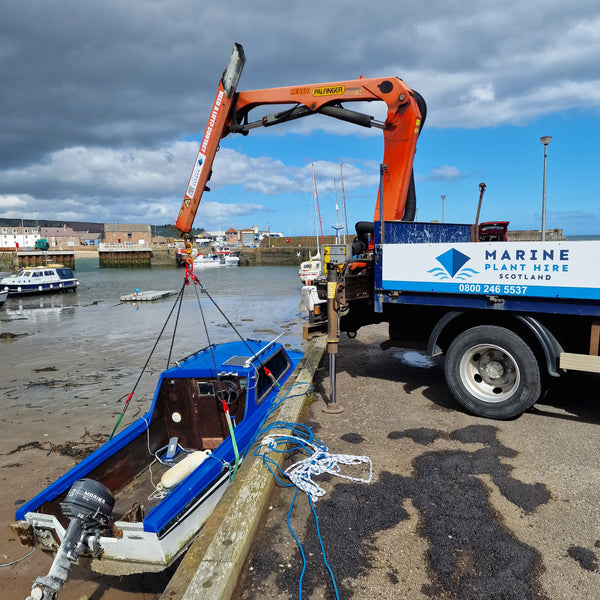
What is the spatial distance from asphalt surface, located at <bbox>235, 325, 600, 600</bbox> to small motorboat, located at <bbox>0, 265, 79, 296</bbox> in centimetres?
3822

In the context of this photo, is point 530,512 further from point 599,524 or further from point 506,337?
point 506,337

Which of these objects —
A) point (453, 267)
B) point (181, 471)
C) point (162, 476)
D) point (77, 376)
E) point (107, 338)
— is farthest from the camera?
point (107, 338)

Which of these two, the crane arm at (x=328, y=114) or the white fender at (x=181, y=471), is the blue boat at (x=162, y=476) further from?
the crane arm at (x=328, y=114)

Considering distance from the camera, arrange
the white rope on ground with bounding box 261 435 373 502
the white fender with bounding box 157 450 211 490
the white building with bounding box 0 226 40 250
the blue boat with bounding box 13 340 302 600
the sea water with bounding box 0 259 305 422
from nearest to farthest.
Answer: the blue boat with bounding box 13 340 302 600
the white rope on ground with bounding box 261 435 373 502
the white fender with bounding box 157 450 211 490
the sea water with bounding box 0 259 305 422
the white building with bounding box 0 226 40 250

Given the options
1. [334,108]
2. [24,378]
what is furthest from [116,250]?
[334,108]

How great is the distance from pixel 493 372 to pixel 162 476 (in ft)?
14.5

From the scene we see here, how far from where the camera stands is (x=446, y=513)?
12.0 feet

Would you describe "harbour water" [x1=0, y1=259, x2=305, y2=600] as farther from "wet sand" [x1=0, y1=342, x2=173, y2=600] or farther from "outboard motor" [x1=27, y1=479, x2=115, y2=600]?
"outboard motor" [x1=27, y1=479, x2=115, y2=600]

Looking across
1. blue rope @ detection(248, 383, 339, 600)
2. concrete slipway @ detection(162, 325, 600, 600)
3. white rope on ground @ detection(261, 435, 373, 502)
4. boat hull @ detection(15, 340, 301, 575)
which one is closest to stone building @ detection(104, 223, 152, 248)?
boat hull @ detection(15, 340, 301, 575)

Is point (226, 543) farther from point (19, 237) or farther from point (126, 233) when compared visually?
point (19, 237)

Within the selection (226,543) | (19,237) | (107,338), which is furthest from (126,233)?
(226,543)

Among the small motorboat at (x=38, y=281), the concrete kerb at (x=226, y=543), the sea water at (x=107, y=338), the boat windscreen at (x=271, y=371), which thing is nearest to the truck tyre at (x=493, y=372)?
the concrete kerb at (x=226, y=543)

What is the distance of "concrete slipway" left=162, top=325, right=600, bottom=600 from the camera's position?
9.61ft

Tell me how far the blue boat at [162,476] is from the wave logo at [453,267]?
10.1 ft
